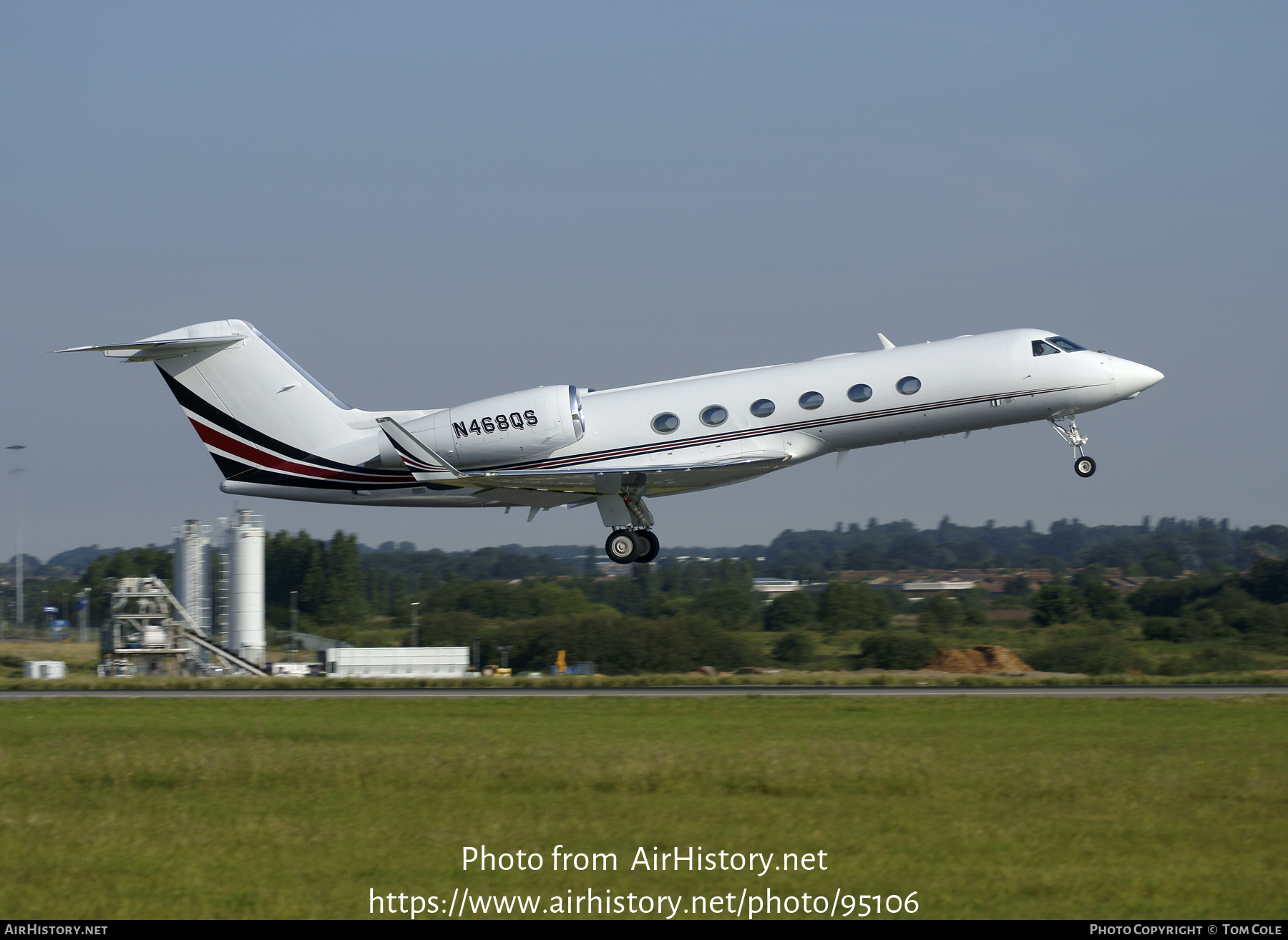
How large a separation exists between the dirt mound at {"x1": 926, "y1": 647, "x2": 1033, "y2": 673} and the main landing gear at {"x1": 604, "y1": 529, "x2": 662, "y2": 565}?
77.2 ft

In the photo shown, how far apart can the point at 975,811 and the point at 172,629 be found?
4334 centimetres

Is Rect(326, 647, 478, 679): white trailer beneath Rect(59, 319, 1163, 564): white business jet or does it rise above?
beneath

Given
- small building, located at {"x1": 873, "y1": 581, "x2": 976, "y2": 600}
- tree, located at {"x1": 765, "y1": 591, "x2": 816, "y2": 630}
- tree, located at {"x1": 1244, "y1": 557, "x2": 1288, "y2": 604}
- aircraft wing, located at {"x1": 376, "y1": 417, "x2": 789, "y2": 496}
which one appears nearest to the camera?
aircraft wing, located at {"x1": 376, "y1": 417, "x2": 789, "y2": 496}

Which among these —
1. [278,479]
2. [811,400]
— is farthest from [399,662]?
[811,400]

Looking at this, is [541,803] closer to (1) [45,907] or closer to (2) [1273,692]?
(1) [45,907]

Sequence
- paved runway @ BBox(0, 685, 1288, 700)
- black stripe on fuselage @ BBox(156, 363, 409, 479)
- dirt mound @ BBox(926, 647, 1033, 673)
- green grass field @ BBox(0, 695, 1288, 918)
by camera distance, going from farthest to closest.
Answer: dirt mound @ BBox(926, 647, 1033, 673) < black stripe on fuselage @ BBox(156, 363, 409, 479) < paved runway @ BBox(0, 685, 1288, 700) < green grass field @ BBox(0, 695, 1288, 918)

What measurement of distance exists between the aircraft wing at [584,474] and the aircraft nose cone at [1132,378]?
20.9 ft

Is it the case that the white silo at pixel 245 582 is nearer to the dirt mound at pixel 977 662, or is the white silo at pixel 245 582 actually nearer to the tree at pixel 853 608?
the dirt mound at pixel 977 662

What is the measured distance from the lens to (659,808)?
46.5 ft

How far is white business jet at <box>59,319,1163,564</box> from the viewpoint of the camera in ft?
81.7

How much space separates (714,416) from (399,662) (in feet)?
91.1

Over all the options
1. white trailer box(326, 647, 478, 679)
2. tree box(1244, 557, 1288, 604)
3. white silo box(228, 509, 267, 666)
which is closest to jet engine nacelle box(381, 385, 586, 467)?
white trailer box(326, 647, 478, 679)

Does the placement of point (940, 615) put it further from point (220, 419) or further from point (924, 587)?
point (220, 419)

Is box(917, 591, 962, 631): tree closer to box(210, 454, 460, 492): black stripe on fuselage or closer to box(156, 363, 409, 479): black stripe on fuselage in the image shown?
box(210, 454, 460, 492): black stripe on fuselage
